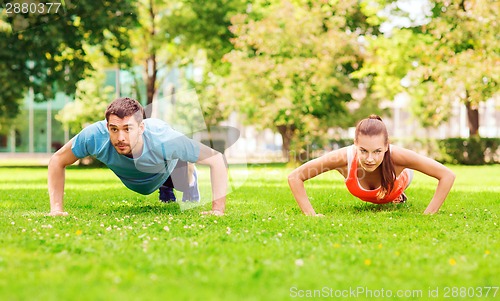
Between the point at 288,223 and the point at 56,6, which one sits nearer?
the point at 288,223

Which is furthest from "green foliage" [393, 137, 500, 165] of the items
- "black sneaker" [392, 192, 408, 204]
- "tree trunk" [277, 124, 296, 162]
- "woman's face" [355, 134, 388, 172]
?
"woman's face" [355, 134, 388, 172]

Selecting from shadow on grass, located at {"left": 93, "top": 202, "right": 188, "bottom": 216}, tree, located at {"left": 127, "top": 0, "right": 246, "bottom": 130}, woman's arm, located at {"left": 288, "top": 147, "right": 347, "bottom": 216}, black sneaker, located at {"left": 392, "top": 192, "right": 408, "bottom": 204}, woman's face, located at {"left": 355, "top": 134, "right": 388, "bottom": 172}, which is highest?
tree, located at {"left": 127, "top": 0, "right": 246, "bottom": 130}

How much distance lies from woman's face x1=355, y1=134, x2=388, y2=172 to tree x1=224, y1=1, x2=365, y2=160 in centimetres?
2059

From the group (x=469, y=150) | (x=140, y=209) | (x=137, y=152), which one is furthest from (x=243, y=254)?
(x=469, y=150)

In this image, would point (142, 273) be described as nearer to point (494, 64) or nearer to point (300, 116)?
point (300, 116)

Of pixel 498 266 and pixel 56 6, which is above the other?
pixel 56 6

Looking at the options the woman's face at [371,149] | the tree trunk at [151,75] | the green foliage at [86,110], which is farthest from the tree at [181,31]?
the woman's face at [371,149]

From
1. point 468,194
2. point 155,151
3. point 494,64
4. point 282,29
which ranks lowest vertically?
point 468,194

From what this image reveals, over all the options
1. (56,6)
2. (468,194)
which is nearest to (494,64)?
(468,194)

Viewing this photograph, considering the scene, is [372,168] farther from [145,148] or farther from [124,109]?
[124,109]

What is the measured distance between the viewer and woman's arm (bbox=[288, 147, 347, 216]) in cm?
873

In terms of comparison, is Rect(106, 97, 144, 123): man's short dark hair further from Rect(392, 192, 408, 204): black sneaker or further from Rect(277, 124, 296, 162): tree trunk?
Rect(277, 124, 296, 162): tree trunk

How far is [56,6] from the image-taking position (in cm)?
2805

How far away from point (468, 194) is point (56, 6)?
21.9 meters
